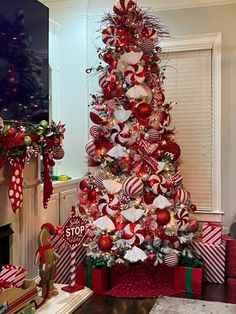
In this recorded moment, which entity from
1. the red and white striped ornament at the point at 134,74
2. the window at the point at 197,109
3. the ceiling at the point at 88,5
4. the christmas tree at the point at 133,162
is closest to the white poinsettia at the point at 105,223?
the christmas tree at the point at 133,162

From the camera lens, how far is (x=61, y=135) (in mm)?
3227

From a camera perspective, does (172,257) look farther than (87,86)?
No

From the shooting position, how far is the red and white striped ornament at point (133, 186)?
3.31 m

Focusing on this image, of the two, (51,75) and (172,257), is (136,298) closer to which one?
(172,257)

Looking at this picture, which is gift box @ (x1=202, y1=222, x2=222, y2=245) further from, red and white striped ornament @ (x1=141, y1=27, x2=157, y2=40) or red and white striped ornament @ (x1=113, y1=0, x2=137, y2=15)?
red and white striped ornament @ (x1=113, y1=0, x2=137, y2=15)

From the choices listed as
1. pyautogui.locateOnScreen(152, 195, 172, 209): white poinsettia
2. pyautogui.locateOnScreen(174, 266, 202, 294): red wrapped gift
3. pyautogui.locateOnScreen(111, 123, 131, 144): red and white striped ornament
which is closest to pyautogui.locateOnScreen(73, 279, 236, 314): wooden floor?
pyautogui.locateOnScreen(174, 266, 202, 294): red wrapped gift

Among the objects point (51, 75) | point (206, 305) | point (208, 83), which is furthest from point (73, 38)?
point (206, 305)

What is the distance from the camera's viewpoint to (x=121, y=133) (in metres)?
3.46

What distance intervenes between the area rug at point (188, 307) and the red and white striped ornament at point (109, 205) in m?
0.82

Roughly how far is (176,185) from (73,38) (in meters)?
2.33

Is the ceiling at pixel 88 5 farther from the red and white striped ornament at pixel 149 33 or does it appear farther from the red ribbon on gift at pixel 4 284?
the red ribbon on gift at pixel 4 284

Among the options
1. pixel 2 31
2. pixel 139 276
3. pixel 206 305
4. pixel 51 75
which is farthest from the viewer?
pixel 51 75

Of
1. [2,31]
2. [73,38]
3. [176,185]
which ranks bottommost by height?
[176,185]

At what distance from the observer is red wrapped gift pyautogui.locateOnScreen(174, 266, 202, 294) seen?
3.32 meters
